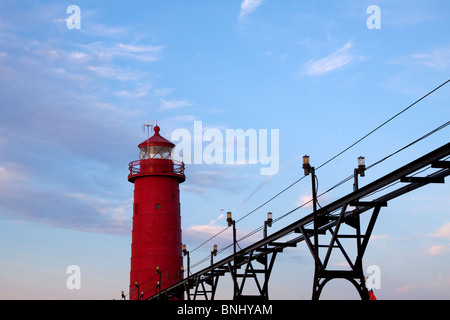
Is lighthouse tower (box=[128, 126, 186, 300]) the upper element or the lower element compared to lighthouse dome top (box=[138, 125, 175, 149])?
lower

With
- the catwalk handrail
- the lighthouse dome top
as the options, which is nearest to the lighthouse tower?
the lighthouse dome top

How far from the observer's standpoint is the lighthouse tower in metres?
63.0

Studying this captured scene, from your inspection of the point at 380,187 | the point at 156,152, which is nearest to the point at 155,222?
the point at 156,152

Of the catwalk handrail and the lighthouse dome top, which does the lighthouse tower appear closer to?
the lighthouse dome top

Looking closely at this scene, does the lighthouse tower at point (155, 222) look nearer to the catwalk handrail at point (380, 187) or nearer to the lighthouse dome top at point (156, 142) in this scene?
the lighthouse dome top at point (156, 142)

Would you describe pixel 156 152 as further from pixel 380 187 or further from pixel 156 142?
pixel 380 187

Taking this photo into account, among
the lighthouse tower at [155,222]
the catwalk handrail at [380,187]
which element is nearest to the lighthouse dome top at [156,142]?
the lighthouse tower at [155,222]

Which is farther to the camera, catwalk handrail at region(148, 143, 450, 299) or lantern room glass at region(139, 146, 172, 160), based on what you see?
lantern room glass at region(139, 146, 172, 160)

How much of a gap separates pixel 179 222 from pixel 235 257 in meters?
22.4

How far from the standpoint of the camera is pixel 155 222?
63094mm

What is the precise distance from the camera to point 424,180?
25.3m
